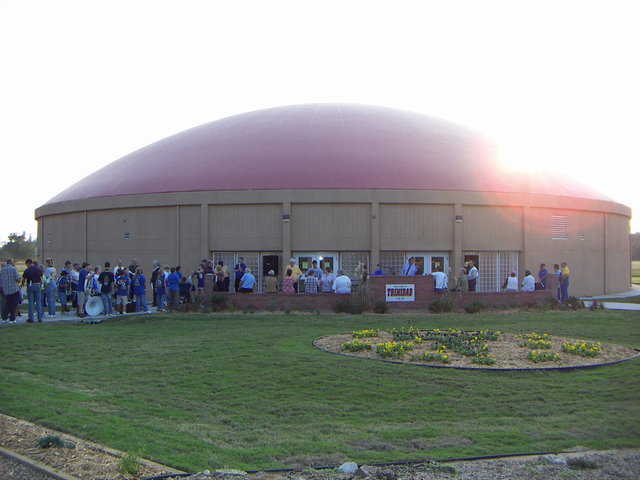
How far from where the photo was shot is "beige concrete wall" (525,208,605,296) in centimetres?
2750

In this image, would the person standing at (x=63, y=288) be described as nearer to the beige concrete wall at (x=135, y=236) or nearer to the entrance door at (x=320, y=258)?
the beige concrete wall at (x=135, y=236)

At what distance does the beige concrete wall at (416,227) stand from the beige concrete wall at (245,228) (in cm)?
438

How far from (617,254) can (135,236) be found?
74.8ft

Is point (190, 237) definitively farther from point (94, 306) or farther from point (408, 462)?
point (408, 462)

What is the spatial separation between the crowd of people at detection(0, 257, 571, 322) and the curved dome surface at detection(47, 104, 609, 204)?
5047 millimetres

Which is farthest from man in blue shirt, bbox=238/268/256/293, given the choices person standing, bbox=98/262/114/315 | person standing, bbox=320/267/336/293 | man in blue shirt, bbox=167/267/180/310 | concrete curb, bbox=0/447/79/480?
concrete curb, bbox=0/447/79/480

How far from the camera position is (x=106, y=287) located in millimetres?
18312

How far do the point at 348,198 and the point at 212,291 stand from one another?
743 centimetres

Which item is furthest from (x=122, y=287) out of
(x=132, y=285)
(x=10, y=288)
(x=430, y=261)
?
(x=430, y=261)

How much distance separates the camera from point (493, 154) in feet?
101

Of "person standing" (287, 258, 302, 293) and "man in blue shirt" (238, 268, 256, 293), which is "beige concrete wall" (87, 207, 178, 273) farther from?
"person standing" (287, 258, 302, 293)

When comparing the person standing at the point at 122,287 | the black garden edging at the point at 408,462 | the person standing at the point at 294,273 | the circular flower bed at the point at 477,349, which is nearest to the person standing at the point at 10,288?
the person standing at the point at 122,287

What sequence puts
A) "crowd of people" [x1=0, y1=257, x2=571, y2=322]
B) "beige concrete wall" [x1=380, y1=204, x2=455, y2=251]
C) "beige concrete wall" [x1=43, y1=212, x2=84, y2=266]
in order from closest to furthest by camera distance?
"crowd of people" [x1=0, y1=257, x2=571, y2=322] → "beige concrete wall" [x1=380, y1=204, x2=455, y2=251] → "beige concrete wall" [x1=43, y1=212, x2=84, y2=266]

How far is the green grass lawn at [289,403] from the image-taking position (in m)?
6.15
